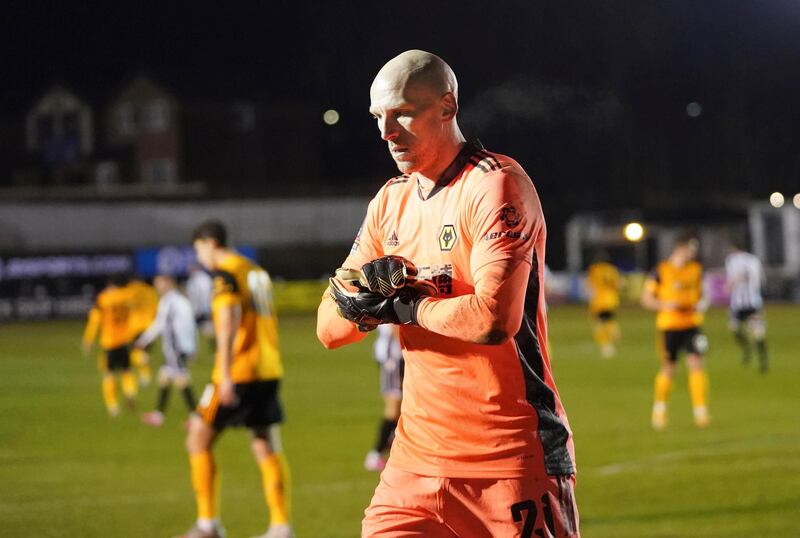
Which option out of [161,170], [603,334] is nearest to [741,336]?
[603,334]

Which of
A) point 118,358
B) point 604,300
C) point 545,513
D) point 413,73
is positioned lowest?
point 118,358

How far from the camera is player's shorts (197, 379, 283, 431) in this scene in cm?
824

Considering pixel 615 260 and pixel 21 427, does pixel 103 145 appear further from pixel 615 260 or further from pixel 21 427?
pixel 21 427

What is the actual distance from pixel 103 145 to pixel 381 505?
7106 centimetres

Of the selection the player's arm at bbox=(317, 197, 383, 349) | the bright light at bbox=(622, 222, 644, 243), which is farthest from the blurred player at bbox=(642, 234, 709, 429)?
the player's arm at bbox=(317, 197, 383, 349)

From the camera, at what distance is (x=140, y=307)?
61.7ft

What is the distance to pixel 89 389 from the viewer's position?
2053cm

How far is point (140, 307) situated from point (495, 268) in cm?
1587

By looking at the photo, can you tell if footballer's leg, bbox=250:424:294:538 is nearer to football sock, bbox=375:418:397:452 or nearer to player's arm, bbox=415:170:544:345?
football sock, bbox=375:418:397:452

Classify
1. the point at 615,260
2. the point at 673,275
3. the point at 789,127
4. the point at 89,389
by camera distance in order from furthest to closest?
the point at 789,127 → the point at 615,260 → the point at 89,389 → the point at 673,275

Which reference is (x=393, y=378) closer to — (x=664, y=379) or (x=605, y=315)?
(x=664, y=379)

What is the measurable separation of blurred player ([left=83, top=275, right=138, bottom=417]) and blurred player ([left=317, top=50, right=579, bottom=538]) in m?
13.6

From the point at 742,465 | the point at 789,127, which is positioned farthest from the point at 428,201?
the point at 789,127

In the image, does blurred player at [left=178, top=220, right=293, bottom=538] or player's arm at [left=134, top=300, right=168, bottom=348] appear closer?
blurred player at [left=178, top=220, right=293, bottom=538]
